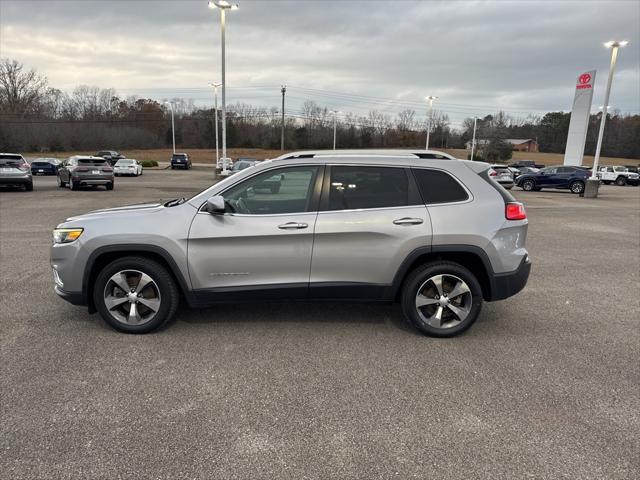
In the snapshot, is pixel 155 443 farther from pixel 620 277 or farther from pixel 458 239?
pixel 620 277

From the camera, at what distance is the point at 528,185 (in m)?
28.7

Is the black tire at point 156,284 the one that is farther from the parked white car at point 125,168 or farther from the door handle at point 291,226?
the parked white car at point 125,168

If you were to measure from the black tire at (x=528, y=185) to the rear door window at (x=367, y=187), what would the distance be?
27.7m

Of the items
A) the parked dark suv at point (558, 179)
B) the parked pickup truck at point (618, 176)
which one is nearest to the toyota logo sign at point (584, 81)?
the parked pickup truck at point (618, 176)

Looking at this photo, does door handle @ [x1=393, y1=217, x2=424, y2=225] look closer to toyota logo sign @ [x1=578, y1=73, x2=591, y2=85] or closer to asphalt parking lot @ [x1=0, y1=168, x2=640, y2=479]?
asphalt parking lot @ [x1=0, y1=168, x2=640, y2=479]

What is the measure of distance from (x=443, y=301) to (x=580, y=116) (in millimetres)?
46238

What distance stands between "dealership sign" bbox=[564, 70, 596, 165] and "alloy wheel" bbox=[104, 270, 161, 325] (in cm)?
4575

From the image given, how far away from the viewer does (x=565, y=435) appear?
281 cm

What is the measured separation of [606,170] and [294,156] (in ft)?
144

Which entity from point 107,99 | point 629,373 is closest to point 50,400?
point 629,373

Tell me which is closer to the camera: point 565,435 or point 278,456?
point 278,456

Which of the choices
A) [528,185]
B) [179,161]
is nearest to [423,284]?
[528,185]

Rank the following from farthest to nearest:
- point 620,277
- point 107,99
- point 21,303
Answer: point 107,99 < point 620,277 < point 21,303

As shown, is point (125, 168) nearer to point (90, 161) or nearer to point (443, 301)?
point (90, 161)
